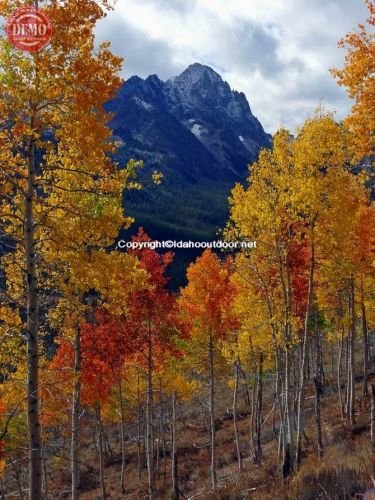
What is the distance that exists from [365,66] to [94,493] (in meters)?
29.1

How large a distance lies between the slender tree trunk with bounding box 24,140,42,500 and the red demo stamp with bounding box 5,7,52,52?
1.60 meters

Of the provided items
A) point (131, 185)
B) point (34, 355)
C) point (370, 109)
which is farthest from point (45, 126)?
point (370, 109)

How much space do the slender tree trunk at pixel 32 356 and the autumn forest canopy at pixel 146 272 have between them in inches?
1.1

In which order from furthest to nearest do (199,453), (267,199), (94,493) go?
(199,453) < (94,493) < (267,199)

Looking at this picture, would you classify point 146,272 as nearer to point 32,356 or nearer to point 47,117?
point 32,356

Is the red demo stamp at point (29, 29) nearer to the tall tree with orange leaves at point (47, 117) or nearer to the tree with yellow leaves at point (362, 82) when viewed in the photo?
the tall tree with orange leaves at point (47, 117)

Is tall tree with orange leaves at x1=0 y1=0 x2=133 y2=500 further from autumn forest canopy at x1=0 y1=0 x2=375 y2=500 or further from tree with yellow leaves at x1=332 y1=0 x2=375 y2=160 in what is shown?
tree with yellow leaves at x1=332 y1=0 x2=375 y2=160

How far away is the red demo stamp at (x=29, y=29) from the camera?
7.81 m

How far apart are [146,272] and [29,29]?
18.5ft

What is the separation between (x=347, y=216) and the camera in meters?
14.9

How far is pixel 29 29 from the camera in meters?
8.07

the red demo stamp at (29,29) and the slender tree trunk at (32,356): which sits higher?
the red demo stamp at (29,29)

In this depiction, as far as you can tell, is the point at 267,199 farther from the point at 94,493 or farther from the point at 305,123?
the point at 94,493

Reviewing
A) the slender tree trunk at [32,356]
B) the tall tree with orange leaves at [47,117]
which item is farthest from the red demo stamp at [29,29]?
the slender tree trunk at [32,356]
